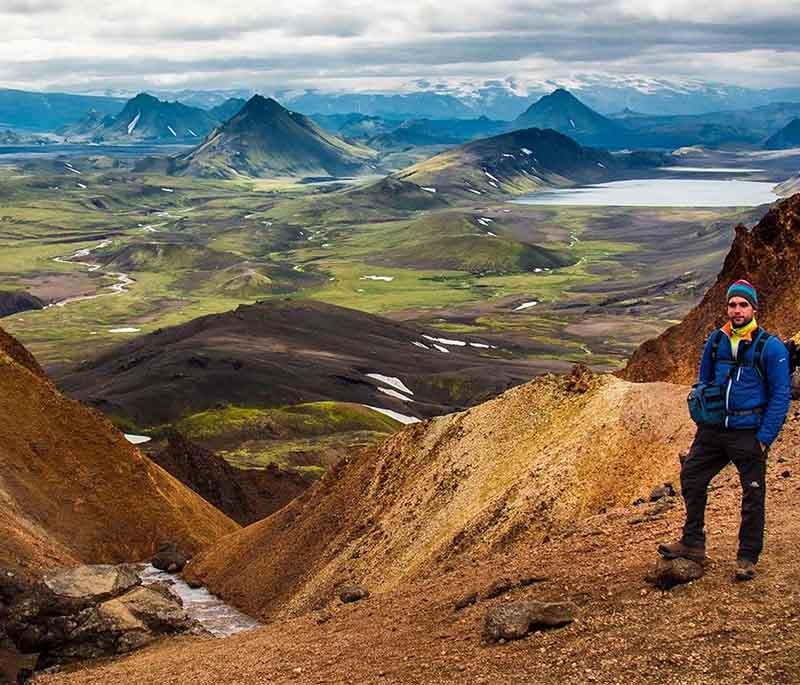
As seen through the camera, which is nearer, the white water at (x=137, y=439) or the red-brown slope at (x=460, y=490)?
the red-brown slope at (x=460, y=490)

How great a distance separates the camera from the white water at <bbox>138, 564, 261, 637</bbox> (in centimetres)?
3978

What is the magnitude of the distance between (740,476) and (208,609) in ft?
102

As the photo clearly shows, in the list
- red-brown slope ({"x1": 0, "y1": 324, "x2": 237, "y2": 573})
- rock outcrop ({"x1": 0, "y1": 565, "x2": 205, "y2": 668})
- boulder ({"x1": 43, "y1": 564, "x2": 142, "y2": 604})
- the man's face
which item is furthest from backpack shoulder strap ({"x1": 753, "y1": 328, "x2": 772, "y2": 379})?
red-brown slope ({"x1": 0, "y1": 324, "x2": 237, "y2": 573})

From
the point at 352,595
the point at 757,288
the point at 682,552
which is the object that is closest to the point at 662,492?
the point at 352,595

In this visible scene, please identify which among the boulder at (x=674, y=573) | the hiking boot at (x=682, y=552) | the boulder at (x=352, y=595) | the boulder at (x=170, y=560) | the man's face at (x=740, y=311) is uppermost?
the man's face at (x=740, y=311)

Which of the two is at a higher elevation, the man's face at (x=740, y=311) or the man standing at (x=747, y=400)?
the man's face at (x=740, y=311)

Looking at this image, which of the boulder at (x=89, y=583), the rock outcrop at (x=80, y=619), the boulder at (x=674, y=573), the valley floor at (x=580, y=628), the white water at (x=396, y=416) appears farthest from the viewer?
the white water at (x=396, y=416)

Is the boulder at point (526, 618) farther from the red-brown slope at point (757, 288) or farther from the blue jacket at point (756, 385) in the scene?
the red-brown slope at point (757, 288)

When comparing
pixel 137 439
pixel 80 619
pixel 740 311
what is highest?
pixel 740 311

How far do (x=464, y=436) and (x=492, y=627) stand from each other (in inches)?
1024

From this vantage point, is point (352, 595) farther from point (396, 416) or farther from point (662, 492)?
point (396, 416)

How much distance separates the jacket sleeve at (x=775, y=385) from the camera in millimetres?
17375

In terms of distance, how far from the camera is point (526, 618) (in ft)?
63.0

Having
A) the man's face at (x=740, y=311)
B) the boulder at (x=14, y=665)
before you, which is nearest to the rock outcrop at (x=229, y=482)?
the boulder at (x=14, y=665)
